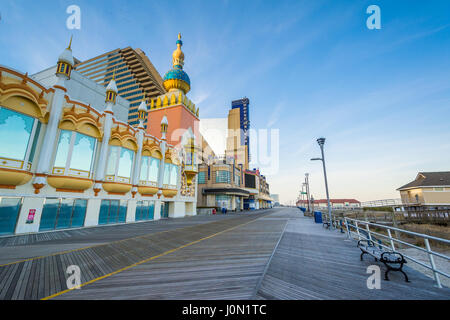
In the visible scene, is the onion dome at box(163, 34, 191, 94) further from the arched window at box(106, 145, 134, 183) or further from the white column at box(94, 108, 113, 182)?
the arched window at box(106, 145, 134, 183)

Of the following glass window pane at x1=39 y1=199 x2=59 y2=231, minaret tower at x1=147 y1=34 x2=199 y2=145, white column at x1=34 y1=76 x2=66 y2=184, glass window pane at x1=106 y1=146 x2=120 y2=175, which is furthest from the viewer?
minaret tower at x1=147 y1=34 x2=199 y2=145

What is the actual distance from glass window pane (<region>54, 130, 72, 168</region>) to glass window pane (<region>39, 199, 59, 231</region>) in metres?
2.71

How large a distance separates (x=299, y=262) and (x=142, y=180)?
62.0 feet

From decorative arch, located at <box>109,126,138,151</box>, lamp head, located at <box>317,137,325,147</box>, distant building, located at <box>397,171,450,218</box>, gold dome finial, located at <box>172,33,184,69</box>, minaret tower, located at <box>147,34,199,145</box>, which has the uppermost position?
gold dome finial, located at <box>172,33,184,69</box>

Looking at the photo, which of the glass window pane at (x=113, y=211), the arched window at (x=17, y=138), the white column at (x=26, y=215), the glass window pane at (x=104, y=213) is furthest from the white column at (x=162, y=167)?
the arched window at (x=17, y=138)

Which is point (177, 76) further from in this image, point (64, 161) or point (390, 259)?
point (390, 259)

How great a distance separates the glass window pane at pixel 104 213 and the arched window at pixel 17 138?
20.3 ft

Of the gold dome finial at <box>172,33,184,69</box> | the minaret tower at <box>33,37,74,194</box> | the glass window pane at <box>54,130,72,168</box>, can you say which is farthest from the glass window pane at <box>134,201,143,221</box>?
the gold dome finial at <box>172,33,184,69</box>

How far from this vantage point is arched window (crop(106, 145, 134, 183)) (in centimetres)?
1702

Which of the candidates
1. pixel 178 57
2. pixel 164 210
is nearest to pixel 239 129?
pixel 178 57

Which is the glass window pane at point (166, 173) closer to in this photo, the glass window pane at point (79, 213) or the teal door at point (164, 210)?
the teal door at point (164, 210)

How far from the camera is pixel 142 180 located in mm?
20625
